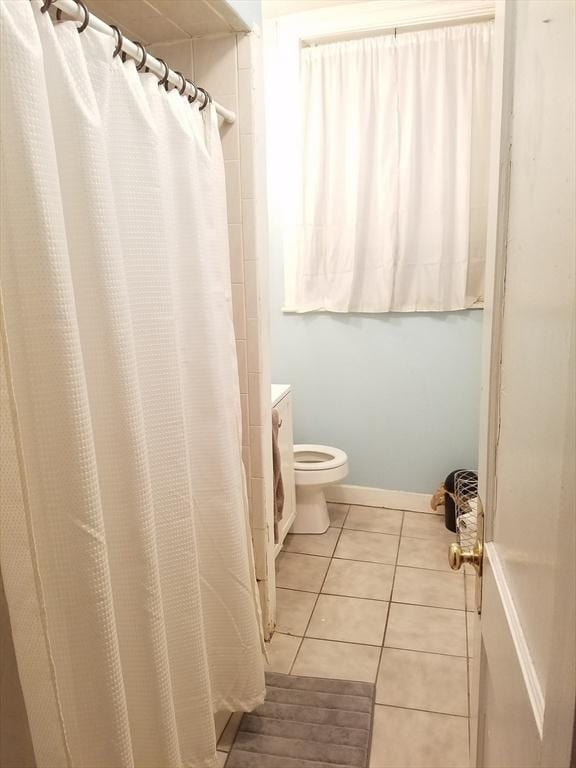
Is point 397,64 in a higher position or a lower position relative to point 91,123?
higher

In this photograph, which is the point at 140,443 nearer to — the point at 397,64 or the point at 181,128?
the point at 181,128

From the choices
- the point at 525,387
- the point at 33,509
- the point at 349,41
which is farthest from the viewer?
the point at 349,41

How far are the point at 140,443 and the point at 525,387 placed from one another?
75 cm

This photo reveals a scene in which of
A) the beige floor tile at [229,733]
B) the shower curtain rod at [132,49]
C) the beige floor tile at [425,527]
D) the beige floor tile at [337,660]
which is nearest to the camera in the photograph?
the shower curtain rod at [132,49]

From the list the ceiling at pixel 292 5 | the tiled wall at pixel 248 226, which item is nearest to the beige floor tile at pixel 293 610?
the tiled wall at pixel 248 226

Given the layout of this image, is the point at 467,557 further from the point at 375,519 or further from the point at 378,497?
the point at 378,497

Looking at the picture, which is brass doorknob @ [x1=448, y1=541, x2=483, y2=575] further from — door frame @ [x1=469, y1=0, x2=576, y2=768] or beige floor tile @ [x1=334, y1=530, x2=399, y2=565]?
beige floor tile @ [x1=334, y1=530, x2=399, y2=565]

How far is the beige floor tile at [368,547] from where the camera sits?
8.87 feet

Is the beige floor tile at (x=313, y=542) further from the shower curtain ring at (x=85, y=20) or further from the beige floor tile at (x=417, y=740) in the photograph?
the shower curtain ring at (x=85, y=20)

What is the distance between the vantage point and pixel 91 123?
995mm

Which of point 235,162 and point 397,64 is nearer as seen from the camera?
point 235,162

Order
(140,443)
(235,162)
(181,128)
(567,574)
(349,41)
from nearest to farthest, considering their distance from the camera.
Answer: (567,574) < (140,443) < (181,128) < (235,162) < (349,41)

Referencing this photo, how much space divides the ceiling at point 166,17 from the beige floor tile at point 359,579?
7.19 ft

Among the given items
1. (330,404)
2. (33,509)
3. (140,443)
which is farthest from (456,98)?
(33,509)
